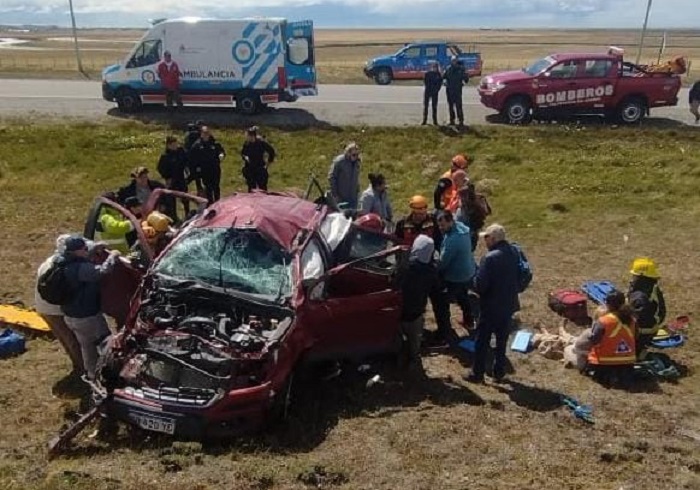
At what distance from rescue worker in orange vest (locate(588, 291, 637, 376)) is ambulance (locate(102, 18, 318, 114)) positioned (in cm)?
1571

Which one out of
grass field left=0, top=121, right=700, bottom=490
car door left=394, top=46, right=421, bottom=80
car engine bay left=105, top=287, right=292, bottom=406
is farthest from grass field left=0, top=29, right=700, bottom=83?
car engine bay left=105, top=287, right=292, bottom=406

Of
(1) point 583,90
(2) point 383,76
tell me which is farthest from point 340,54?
(1) point 583,90

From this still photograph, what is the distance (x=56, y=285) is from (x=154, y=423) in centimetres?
177

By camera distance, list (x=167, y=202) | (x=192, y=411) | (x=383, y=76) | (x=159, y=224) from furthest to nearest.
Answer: (x=383, y=76) < (x=167, y=202) < (x=159, y=224) < (x=192, y=411)

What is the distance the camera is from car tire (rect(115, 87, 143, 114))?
22391 millimetres

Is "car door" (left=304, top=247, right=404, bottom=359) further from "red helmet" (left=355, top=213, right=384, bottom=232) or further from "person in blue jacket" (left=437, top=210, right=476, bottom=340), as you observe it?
"person in blue jacket" (left=437, top=210, right=476, bottom=340)

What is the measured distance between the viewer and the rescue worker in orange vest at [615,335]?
8.20 m

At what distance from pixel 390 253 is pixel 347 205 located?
396cm

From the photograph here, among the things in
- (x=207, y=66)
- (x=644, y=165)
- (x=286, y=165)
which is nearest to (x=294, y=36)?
(x=207, y=66)

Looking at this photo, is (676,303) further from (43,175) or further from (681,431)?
(43,175)

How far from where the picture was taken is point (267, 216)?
815cm

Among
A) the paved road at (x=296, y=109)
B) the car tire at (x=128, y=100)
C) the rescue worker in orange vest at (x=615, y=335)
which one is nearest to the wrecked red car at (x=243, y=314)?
the rescue worker in orange vest at (x=615, y=335)

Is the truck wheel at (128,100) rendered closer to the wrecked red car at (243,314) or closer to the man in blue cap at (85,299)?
the wrecked red car at (243,314)

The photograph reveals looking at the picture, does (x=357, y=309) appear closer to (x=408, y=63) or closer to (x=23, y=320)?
(x=23, y=320)
